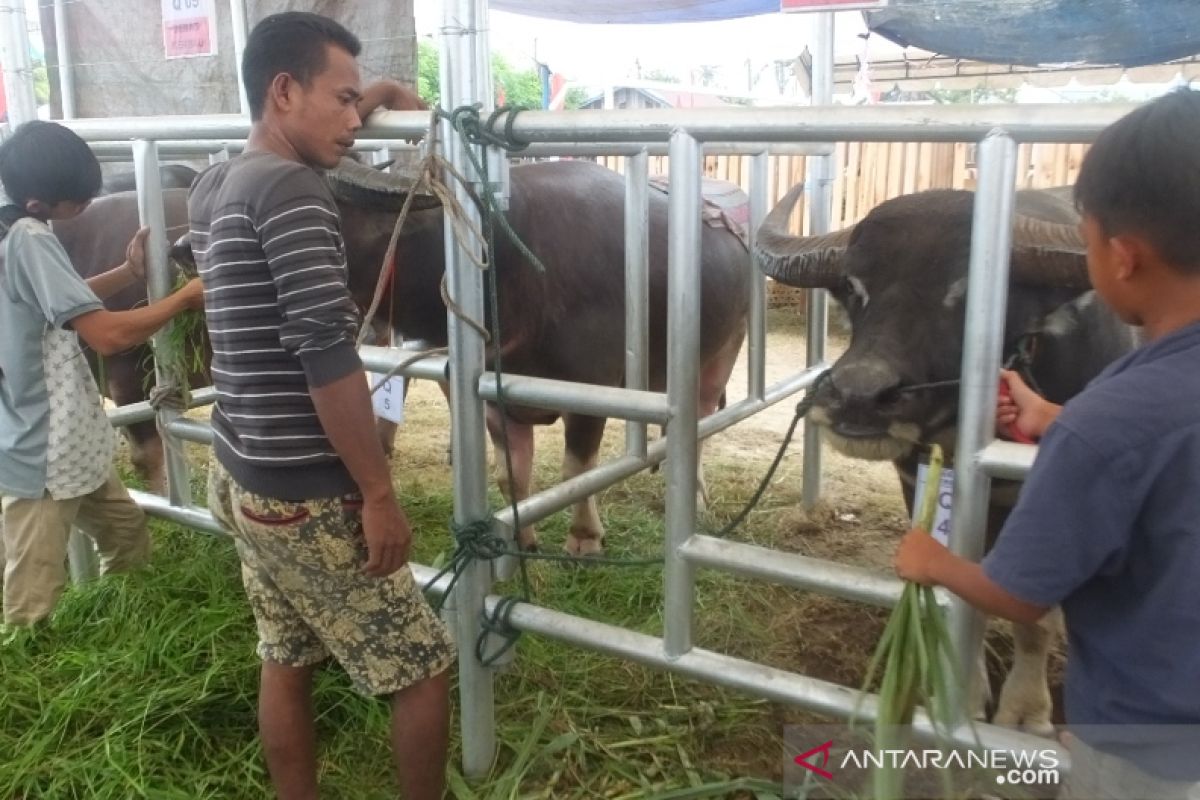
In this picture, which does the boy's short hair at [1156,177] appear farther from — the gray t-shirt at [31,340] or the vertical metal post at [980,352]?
the gray t-shirt at [31,340]

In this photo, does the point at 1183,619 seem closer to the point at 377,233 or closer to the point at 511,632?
the point at 511,632

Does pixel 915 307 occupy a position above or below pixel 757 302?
above

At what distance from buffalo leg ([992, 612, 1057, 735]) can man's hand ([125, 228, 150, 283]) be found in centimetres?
251

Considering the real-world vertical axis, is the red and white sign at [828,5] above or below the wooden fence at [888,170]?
above

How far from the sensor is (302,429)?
5.75ft

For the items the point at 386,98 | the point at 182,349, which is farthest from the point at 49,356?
the point at 386,98

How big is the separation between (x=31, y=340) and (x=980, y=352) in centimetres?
236

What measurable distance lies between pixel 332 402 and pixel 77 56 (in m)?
4.94

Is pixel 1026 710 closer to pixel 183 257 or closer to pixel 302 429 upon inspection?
pixel 302 429

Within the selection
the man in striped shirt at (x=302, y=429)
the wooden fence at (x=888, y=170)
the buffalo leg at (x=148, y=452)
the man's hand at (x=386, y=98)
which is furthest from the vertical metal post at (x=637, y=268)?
the wooden fence at (x=888, y=170)

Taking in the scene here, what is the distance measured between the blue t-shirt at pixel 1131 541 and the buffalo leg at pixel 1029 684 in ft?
3.96

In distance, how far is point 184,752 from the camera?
2369 mm

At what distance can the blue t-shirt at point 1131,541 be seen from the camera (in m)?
1.12

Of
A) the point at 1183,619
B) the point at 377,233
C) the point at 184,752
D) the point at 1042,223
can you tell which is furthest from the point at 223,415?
the point at 1042,223
